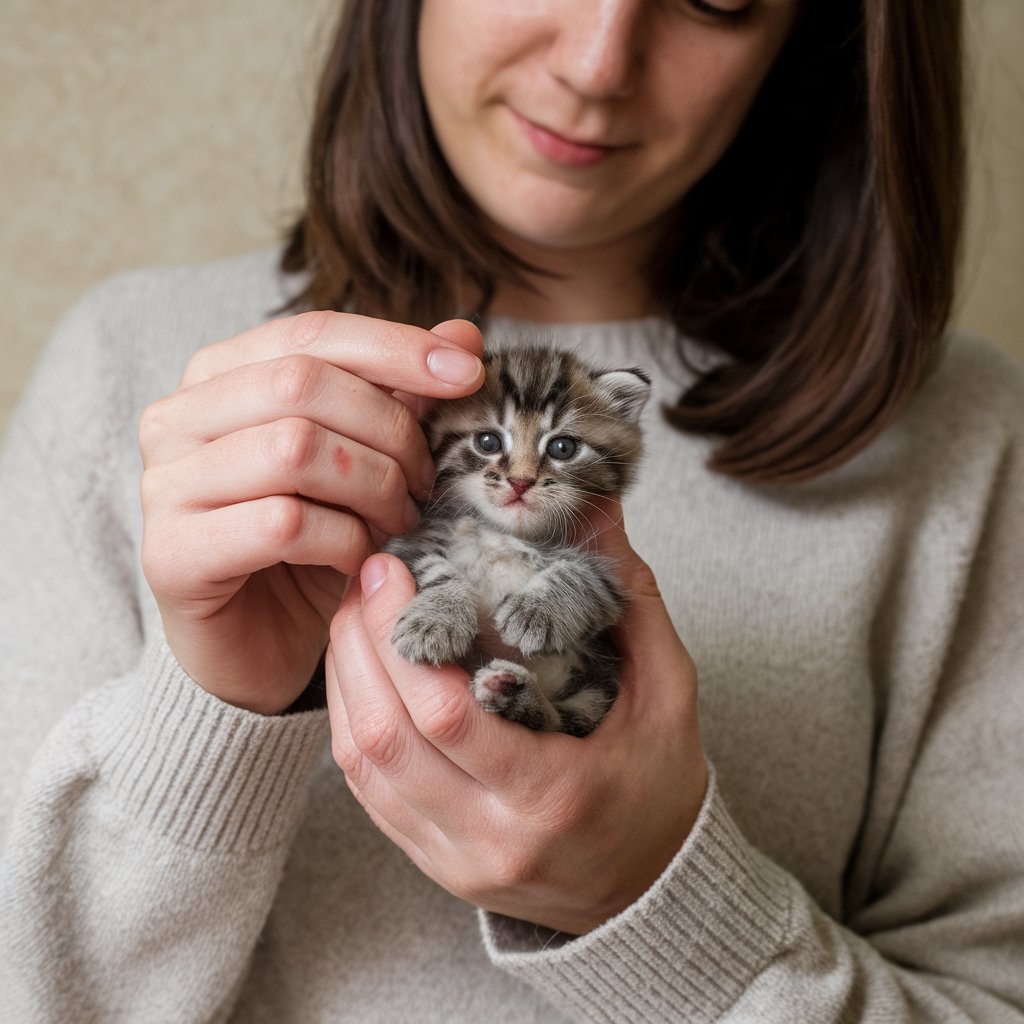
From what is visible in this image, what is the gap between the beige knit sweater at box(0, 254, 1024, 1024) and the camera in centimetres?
102

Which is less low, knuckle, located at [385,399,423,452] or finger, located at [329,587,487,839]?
knuckle, located at [385,399,423,452]

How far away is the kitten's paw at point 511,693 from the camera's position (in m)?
0.84

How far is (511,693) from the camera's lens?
846 mm

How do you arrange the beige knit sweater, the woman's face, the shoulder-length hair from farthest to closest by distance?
the shoulder-length hair < the woman's face < the beige knit sweater

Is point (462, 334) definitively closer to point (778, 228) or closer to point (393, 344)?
point (393, 344)

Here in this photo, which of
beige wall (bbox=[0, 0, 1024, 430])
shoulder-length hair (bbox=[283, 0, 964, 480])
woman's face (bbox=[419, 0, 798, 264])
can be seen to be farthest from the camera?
beige wall (bbox=[0, 0, 1024, 430])

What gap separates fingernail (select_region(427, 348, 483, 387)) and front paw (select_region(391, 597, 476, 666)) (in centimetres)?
21

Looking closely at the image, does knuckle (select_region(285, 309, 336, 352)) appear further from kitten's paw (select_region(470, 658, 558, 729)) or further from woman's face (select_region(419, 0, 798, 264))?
woman's face (select_region(419, 0, 798, 264))

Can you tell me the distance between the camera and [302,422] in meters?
0.86

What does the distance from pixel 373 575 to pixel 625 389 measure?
1.12 feet

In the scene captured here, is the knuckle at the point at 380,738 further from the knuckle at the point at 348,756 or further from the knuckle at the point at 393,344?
the knuckle at the point at 393,344

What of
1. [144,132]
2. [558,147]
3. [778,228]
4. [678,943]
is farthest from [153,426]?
[144,132]

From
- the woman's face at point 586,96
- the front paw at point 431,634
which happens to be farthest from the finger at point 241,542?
the woman's face at point 586,96

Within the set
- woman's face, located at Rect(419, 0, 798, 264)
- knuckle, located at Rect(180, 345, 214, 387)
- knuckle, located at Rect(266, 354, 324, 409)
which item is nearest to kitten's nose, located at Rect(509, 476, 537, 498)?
knuckle, located at Rect(266, 354, 324, 409)
